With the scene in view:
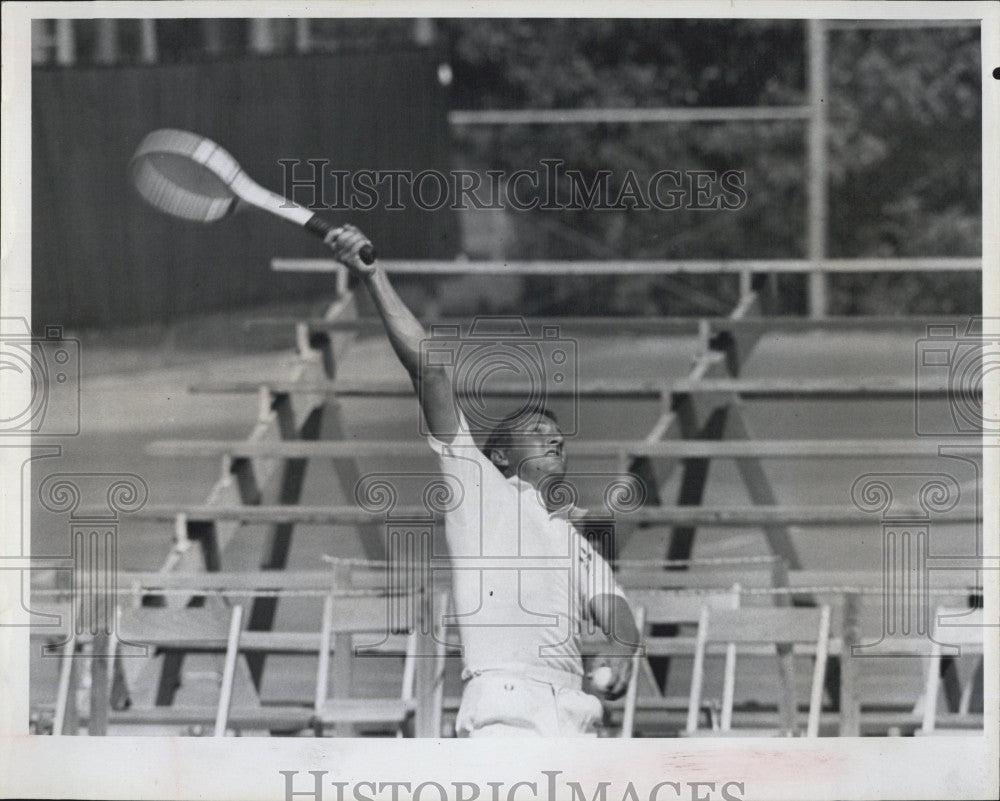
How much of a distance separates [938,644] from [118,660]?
2359 mm

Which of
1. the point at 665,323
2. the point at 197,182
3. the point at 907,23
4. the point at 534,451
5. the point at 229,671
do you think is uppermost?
the point at 907,23

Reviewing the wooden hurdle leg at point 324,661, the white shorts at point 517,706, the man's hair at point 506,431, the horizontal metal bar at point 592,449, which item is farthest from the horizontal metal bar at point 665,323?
the white shorts at point 517,706

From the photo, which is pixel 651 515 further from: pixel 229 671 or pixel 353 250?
pixel 353 250

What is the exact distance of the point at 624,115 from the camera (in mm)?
6281

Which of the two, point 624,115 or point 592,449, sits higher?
point 624,115

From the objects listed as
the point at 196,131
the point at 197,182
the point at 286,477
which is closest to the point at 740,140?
the point at 286,477

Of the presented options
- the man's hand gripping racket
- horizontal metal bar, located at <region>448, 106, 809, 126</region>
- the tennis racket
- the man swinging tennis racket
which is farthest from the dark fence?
horizontal metal bar, located at <region>448, 106, 809, 126</region>

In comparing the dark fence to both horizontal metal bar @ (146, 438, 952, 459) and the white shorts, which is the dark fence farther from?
the white shorts

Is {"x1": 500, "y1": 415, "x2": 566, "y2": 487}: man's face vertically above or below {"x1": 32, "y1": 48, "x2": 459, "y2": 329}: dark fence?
below

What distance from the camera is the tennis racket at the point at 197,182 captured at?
4.06m

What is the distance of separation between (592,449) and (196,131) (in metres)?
1.55

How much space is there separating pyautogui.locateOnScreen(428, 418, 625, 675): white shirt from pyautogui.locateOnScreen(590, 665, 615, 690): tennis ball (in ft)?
0.50

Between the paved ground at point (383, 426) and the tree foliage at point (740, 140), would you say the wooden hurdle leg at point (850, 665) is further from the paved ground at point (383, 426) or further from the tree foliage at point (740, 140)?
the tree foliage at point (740, 140)

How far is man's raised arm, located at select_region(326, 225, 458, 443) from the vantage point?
382 centimetres
